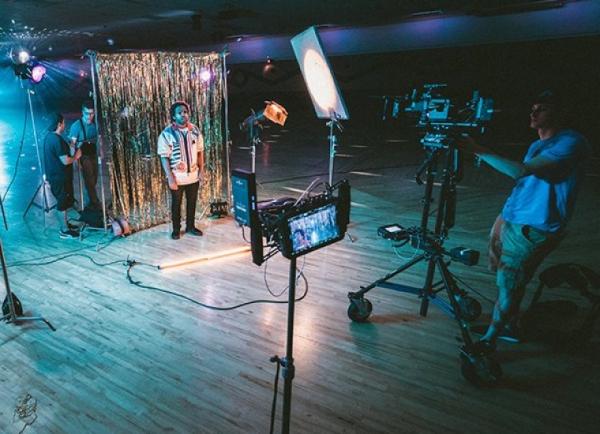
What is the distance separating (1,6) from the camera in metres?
8.94

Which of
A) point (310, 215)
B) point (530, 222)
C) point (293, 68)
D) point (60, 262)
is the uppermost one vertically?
point (293, 68)

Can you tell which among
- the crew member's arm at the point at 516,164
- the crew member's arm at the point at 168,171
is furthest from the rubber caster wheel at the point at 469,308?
the crew member's arm at the point at 168,171

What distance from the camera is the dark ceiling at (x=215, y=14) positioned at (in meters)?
9.52

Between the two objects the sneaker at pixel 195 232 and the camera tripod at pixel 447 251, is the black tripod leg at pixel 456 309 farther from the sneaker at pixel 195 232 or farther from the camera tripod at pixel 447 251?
the sneaker at pixel 195 232

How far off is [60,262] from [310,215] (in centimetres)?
371

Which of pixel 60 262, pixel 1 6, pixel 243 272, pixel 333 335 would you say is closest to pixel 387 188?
pixel 243 272

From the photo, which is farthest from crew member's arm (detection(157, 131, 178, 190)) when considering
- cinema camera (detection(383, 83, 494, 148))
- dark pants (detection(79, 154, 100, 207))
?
cinema camera (detection(383, 83, 494, 148))

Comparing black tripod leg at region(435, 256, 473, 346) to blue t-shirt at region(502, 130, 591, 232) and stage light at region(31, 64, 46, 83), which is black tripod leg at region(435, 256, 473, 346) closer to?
blue t-shirt at region(502, 130, 591, 232)

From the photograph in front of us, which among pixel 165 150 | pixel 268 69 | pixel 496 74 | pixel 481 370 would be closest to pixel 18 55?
pixel 165 150

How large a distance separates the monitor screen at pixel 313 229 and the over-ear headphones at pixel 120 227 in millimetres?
4028

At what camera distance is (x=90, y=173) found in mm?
5645

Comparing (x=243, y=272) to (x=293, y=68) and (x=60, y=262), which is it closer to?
(x=60, y=262)

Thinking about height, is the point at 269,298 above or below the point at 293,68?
below

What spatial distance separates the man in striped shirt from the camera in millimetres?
4617
